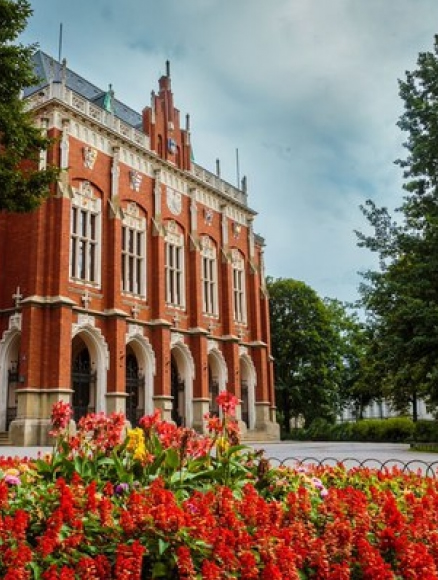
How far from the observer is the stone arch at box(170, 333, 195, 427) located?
100ft

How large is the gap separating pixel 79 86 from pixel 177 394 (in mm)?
17934

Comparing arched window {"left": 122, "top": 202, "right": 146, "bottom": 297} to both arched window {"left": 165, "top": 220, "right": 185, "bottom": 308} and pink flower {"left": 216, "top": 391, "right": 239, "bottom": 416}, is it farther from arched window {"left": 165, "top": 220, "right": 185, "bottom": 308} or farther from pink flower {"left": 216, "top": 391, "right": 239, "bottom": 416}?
pink flower {"left": 216, "top": 391, "right": 239, "bottom": 416}

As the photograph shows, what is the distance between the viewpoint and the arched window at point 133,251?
28531mm

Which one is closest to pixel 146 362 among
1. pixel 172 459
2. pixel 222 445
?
pixel 222 445

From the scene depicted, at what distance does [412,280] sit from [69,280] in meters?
13.8

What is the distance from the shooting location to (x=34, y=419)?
73.4 feet

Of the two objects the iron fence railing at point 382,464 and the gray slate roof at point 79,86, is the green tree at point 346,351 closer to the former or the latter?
the gray slate roof at point 79,86

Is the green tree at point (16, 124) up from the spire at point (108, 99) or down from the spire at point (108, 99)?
down

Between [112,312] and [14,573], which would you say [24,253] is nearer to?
[112,312]

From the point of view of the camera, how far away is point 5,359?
24.9 metres

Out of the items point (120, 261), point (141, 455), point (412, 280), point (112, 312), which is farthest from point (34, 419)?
point (141, 455)

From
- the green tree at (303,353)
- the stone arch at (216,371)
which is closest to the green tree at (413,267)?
the stone arch at (216,371)

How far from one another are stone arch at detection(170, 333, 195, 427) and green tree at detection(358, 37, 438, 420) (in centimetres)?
1133

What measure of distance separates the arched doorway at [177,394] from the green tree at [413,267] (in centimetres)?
1210
